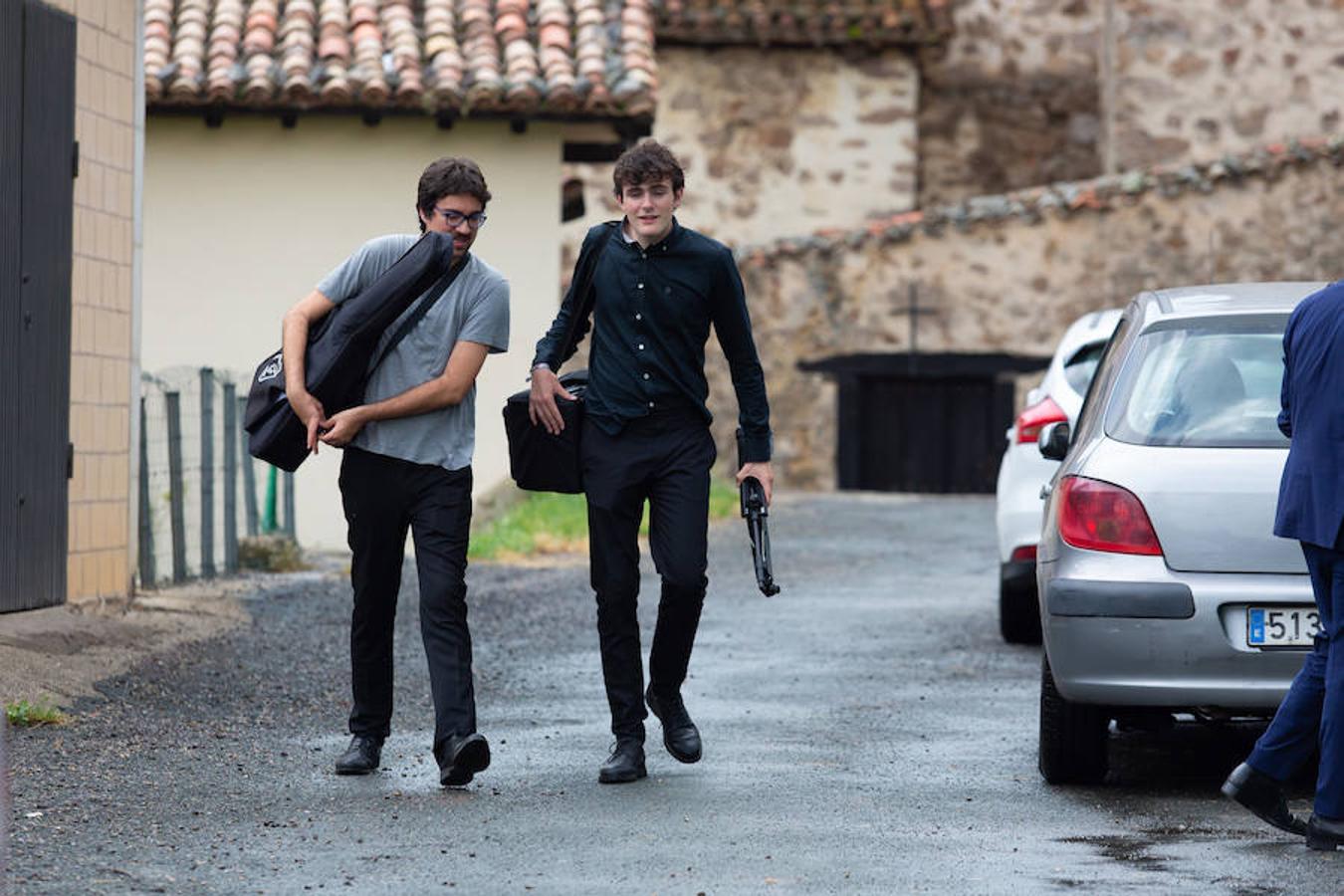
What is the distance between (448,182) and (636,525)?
3.89 feet

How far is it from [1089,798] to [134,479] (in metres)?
6.34

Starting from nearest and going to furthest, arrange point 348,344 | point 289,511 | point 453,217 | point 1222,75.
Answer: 1. point 348,344
2. point 453,217
3. point 289,511
4. point 1222,75

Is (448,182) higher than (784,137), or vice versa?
(784,137)

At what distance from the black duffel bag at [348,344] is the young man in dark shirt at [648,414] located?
46 cm

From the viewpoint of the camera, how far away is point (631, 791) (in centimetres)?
700

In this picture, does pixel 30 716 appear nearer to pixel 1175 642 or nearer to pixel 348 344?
pixel 348 344

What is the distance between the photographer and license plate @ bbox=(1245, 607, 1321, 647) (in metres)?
6.73

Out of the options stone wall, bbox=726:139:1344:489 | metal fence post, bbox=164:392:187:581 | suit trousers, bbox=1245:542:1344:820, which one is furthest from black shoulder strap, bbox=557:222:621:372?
stone wall, bbox=726:139:1344:489

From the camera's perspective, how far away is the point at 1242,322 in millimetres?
7324

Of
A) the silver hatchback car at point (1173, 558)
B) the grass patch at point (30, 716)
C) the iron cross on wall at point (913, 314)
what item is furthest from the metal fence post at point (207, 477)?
the iron cross on wall at point (913, 314)

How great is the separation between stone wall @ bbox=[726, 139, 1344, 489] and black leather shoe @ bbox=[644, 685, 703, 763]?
17.9 meters

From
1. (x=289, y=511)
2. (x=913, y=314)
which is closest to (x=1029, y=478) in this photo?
(x=289, y=511)

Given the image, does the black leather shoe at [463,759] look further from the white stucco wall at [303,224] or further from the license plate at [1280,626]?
the white stucco wall at [303,224]

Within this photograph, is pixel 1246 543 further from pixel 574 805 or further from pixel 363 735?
pixel 363 735
